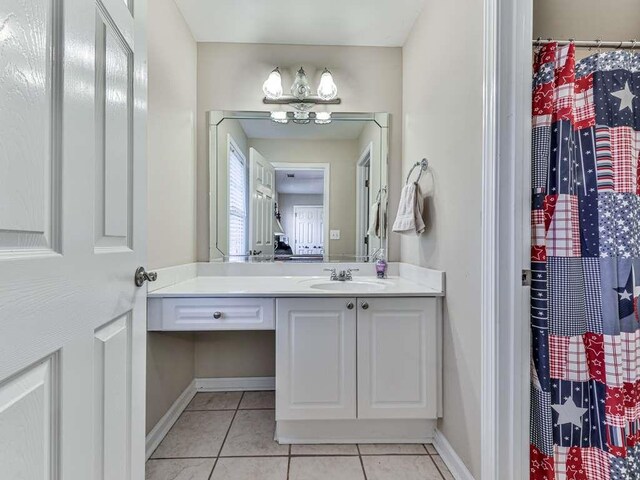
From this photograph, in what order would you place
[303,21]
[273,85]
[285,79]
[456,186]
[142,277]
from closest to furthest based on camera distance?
[142,277]
[456,186]
[303,21]
[273,85]
[285,79]

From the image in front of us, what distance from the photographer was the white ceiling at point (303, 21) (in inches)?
72.9

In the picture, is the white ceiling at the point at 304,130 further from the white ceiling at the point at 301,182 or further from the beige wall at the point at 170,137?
the beige wall at the point at 170,137

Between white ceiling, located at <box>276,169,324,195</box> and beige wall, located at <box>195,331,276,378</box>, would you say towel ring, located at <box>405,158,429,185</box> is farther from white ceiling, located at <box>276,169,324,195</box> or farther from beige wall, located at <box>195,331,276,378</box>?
beige wall, located at <box>195,331,276,378</box>

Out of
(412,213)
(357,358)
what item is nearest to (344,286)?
(357,358)

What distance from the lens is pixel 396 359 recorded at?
63.3 inches

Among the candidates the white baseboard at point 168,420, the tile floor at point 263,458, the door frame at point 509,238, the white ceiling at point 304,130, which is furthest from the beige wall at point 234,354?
the door frame at point 509,238

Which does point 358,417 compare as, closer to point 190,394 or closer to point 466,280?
point 466,280

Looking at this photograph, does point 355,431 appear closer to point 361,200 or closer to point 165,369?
point 165,369

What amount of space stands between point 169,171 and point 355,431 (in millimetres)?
1683

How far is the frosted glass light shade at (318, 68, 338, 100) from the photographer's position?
2127 millimetres

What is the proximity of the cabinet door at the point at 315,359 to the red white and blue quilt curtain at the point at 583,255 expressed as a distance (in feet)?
2.57

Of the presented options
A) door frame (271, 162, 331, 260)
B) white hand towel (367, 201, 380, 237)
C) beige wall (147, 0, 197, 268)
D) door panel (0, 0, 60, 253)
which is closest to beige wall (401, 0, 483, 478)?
white hand towel (367, 201, 380, 237)

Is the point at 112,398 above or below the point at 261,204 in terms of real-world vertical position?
below

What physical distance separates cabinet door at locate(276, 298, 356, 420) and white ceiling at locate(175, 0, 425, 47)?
165 cm
